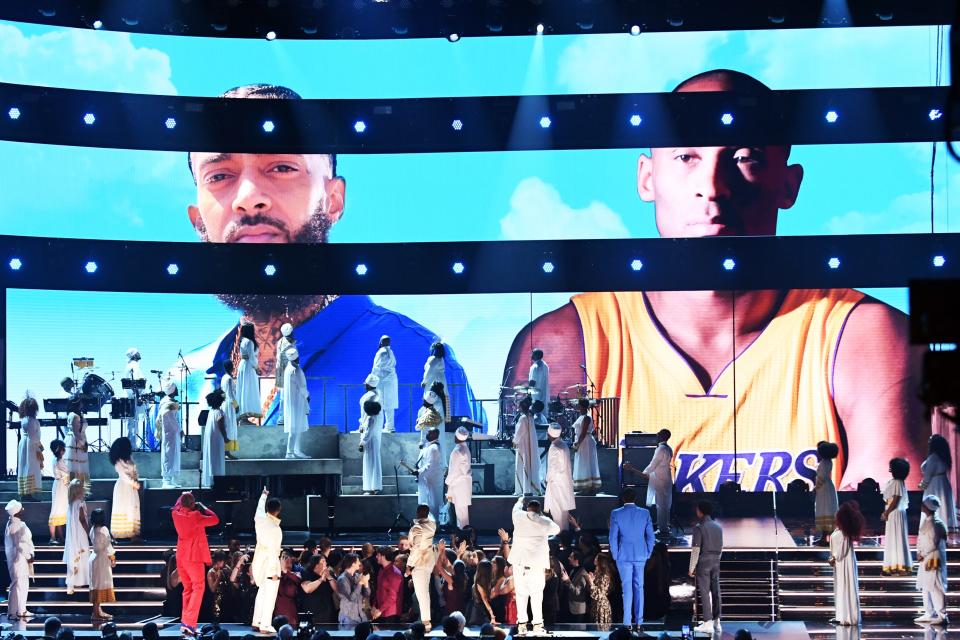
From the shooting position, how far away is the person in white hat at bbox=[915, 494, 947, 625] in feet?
42.1

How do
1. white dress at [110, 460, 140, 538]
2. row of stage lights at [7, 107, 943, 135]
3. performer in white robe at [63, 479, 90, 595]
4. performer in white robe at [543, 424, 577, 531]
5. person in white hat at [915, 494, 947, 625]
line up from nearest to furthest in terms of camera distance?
person in white hat at [915, 494, 947, 625] < performer in white robe at [63, 479, 90, 595] < performer in white robe at [543, 424, 577, 531] < white dress at [110, 460, 140, 538] < row of stage lights at [7, 107, 943, 135]

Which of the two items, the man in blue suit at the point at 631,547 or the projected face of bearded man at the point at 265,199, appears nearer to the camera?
the man in blue suit at the point at 631,547

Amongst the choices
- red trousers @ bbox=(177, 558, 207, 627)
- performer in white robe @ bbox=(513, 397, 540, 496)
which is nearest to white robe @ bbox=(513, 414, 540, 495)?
performer in white robe @ bbox=(513, 397, 540, 496)

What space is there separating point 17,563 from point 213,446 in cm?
317

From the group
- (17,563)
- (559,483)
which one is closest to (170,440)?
(17,563)

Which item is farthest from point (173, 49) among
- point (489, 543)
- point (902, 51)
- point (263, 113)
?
point (902, 51)

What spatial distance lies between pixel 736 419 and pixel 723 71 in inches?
186

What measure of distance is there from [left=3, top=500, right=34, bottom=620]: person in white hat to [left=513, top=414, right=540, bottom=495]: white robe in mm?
5455

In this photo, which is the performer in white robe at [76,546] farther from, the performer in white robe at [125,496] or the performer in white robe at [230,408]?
the performer in white robe at [230,408]

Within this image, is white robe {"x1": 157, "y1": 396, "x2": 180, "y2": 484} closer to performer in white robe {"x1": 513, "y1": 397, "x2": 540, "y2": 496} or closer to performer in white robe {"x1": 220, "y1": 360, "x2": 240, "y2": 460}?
performer in white robe {"x1": 220, "y1": 360, "x2": 240, "y2": 460}

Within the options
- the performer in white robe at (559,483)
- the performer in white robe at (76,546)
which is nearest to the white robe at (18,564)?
the performer in white robe at (76,546)

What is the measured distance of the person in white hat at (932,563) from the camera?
12836 mm

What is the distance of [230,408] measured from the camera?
1695 centimetres

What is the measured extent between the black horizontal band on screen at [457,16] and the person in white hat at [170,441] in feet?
15.4
